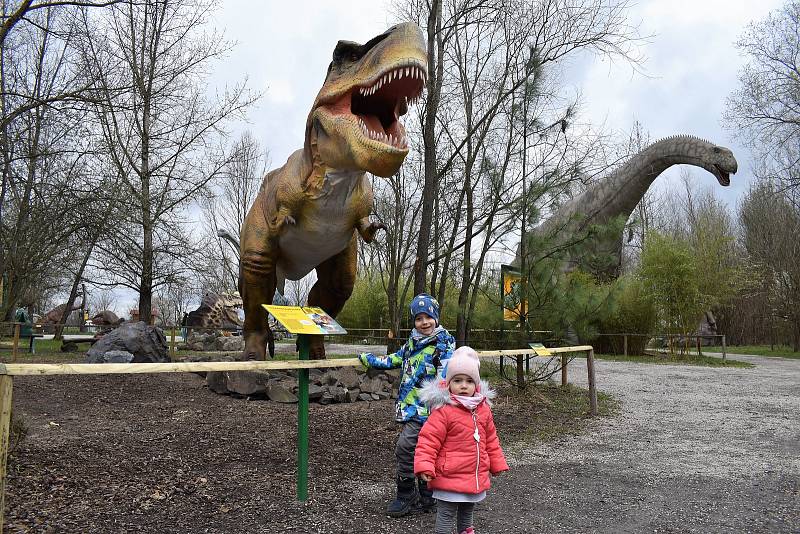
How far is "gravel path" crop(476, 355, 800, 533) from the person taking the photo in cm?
286

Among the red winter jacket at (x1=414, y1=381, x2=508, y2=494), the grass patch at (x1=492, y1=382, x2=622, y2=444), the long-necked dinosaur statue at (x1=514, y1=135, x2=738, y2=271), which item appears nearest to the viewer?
the red winter jacket at (x1=414, y1=381, x2=508, y2=494)

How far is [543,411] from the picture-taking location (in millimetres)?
5992

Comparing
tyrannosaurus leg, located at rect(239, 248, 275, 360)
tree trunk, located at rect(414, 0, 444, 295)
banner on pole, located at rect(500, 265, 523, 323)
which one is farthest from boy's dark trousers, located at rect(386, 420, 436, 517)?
banner on pole, located at rect(500, 265, 523, 323)

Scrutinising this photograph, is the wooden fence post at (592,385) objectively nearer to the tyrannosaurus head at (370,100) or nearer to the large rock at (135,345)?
the tyrannosaurus head at (370,100)

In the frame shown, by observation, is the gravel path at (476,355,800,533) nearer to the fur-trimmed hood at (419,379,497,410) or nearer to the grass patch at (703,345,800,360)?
the fur-trimmed hood at (419,379,497,410)

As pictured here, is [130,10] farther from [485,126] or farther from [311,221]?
[311,221]

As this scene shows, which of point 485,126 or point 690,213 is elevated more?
point 690,213

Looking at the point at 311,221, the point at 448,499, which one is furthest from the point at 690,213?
the point at 448,499

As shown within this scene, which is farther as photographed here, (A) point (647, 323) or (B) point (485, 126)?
(A) point (647, 323)

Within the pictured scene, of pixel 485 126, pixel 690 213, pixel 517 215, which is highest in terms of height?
pixel 690 213

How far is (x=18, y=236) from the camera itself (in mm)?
7082

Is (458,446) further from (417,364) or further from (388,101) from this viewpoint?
(388,101)

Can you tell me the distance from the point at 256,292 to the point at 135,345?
8.43 feet

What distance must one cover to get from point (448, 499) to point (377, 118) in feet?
8.30
